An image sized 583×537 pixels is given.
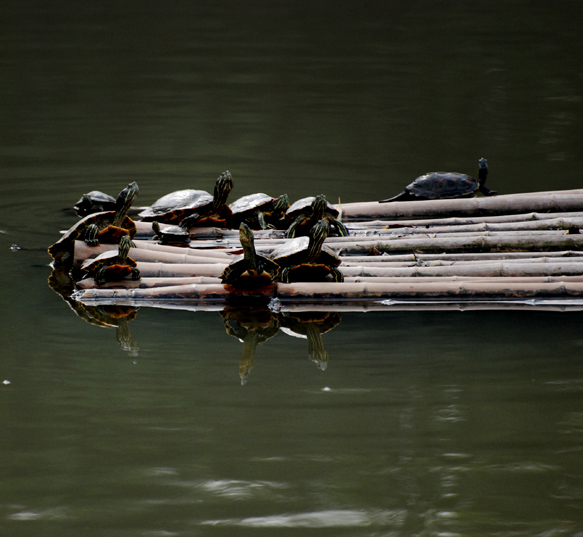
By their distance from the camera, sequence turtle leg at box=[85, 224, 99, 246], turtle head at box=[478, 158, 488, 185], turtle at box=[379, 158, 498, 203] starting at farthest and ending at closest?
turtle head at box=[478, 158, 488, 185]
turtle at box=[379, 158, 498, 203]
turtle leg at box=[85, 224, 99, 246]

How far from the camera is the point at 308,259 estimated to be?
4090 millimetres

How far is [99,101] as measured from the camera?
10.6 m

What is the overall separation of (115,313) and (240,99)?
6965 millimetres

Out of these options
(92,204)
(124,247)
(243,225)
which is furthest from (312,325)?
(92,204)

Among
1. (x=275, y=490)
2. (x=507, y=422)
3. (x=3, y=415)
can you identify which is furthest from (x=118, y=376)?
(x=507, y=422)

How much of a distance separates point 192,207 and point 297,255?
1285mm

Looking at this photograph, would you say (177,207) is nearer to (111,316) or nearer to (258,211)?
(258,211)

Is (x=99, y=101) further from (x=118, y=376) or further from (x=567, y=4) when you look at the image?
(x=567, y=4)

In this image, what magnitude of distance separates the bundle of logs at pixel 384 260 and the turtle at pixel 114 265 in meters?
0.02

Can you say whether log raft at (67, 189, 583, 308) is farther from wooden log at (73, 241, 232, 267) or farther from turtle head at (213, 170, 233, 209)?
turtle head at (213, 170, 233, 209)

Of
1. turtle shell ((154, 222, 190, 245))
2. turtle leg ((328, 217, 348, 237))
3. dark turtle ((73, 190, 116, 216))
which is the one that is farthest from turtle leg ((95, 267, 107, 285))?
dark turtle ((73, 190, 116, 216))

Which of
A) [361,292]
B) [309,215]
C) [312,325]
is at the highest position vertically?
[309,215]

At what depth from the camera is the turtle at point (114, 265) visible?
4164mm

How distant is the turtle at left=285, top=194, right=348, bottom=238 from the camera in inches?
188
